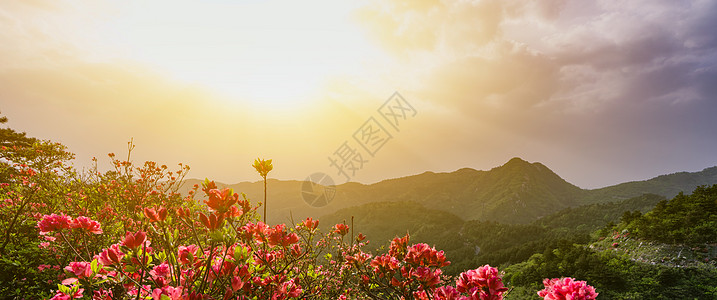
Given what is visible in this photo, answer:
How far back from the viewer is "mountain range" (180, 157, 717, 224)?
85125 millimetres

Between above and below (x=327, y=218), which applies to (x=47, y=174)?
above

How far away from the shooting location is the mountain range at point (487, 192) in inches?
3351

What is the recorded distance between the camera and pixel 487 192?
342 feet

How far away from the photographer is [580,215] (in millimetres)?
52750

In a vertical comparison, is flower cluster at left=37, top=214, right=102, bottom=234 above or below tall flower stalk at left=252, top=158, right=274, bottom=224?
below

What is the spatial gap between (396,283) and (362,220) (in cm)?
6880

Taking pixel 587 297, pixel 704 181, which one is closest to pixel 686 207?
pixel 587 297

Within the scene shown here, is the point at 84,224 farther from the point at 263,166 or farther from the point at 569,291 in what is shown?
the point at 569,291

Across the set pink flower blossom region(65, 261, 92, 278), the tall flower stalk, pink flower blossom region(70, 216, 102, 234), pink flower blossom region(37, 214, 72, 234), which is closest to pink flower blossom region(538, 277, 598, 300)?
the tall flower stalk

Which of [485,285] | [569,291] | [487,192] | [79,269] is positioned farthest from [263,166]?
[487,192]

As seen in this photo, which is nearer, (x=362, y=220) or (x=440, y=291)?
(x=440, y=291)

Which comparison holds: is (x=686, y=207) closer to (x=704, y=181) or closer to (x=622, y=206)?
(x=622, y=206)

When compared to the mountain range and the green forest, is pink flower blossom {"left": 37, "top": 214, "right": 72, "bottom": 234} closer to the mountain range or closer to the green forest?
the green forest

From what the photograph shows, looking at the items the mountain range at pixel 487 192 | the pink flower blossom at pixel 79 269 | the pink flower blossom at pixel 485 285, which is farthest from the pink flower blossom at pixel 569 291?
the mountain range at pixel 487 192
